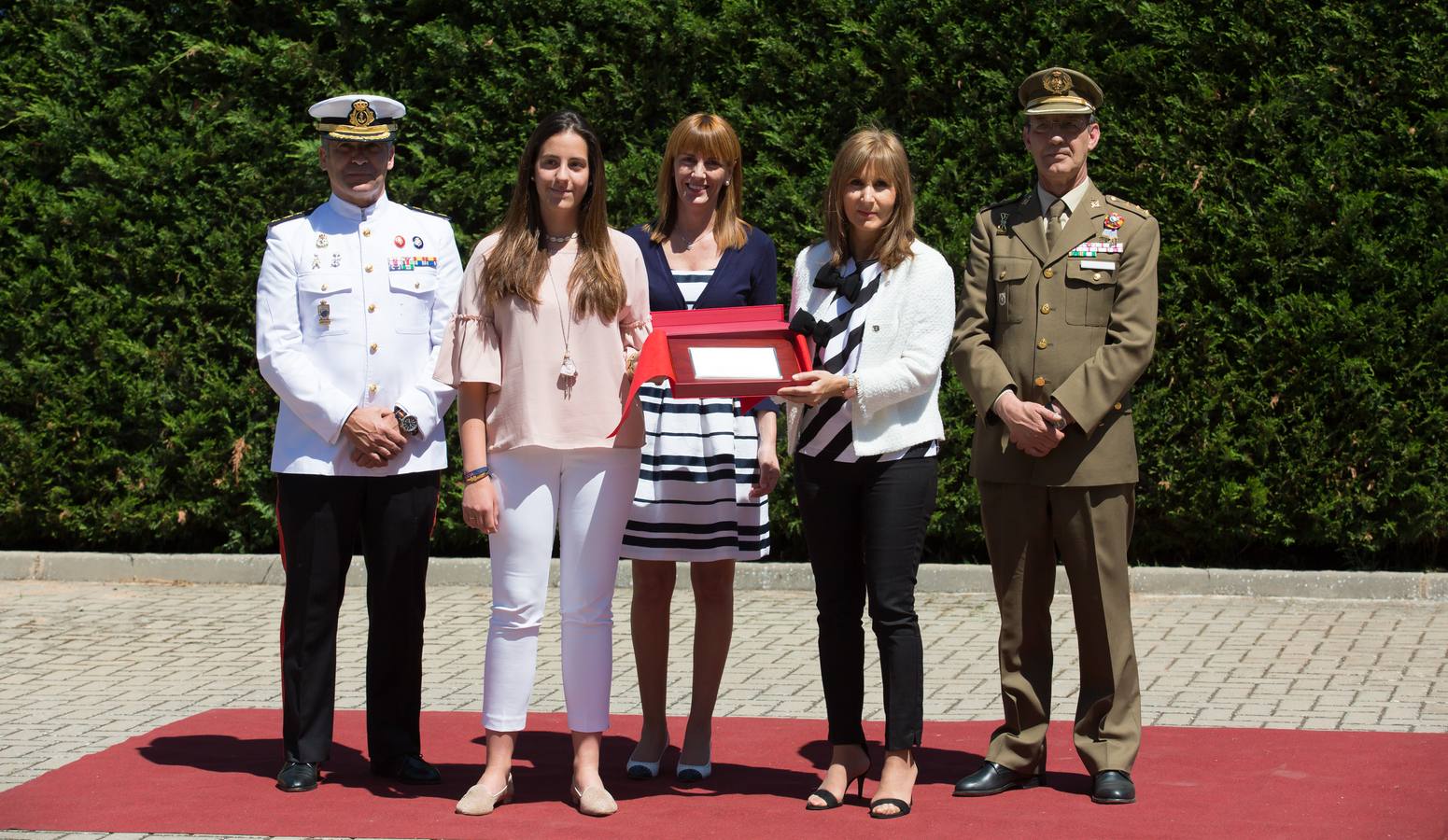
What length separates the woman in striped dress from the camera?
5684 mm

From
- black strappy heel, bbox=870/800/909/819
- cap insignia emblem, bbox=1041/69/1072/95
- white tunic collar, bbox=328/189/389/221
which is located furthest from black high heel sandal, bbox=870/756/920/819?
white tunic collar, bbox=328/189/389/221

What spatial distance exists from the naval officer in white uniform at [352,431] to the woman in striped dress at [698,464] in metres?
0.70

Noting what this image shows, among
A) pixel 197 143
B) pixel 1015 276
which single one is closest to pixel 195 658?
pixel 197 143

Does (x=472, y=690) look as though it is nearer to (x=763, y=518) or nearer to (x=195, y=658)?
(x=195, y=658)

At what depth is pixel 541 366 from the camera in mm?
5191

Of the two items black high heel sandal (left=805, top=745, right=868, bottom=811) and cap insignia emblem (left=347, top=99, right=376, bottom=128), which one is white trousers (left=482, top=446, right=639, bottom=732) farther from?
cap insignia emblem (left=347, top=99, right=376, bottom=128)

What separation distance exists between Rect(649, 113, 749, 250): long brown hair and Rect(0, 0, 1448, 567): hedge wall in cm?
323

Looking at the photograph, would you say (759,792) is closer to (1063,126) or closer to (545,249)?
(545,249)

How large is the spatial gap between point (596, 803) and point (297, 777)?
99 cm

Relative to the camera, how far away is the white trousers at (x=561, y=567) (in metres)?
5.20

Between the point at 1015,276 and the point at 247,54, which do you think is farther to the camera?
the point at 247,54

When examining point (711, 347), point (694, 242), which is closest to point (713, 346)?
point (711, 347)

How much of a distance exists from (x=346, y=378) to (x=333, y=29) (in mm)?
4514

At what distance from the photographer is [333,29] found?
9.56 m
